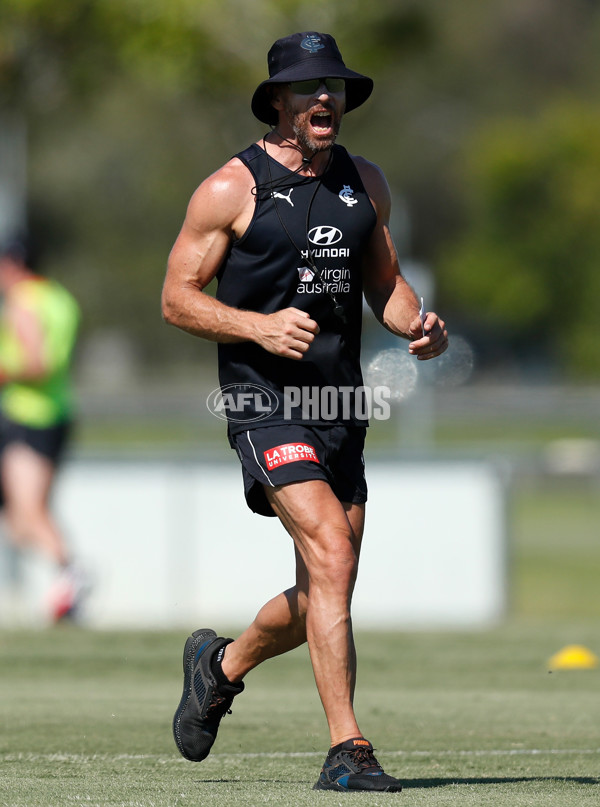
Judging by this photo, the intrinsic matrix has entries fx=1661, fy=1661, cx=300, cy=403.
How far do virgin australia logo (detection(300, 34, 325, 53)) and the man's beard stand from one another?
8.1 inches

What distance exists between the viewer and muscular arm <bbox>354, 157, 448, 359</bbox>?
5.74 metres

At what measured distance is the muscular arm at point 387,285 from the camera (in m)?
5.74

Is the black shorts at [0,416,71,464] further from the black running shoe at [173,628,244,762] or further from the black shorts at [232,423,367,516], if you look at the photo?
the black shorts at [232,423,367,516]

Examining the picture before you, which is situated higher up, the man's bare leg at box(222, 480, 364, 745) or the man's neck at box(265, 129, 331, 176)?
the man's neck at box(265, 129, 331, 176)

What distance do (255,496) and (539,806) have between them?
147cm

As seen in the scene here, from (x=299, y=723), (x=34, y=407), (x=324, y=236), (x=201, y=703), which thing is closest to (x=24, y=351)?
(x=34, y=407)

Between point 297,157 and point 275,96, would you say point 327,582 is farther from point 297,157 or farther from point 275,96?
point 275,96

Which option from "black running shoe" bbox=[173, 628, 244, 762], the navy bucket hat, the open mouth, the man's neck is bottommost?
"black running shoe" bbox=[173, 628, 244, 762]

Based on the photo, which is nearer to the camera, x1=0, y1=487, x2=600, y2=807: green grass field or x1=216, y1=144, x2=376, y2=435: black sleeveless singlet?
x1=0, y1=487, x2=600, y2=807: green grass field

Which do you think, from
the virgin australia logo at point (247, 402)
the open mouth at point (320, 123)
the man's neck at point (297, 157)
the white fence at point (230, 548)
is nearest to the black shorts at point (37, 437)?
the white fence at point (230, 548)

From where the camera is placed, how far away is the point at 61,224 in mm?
60062

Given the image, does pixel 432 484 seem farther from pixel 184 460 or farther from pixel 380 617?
pixel 184 460

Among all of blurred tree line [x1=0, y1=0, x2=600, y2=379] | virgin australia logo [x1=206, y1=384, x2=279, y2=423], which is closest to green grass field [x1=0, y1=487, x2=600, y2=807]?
virgin australia logo [x1=206, y1=384, x2=279, y2=423]

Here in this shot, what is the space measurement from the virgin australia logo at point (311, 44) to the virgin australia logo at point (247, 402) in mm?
1159
